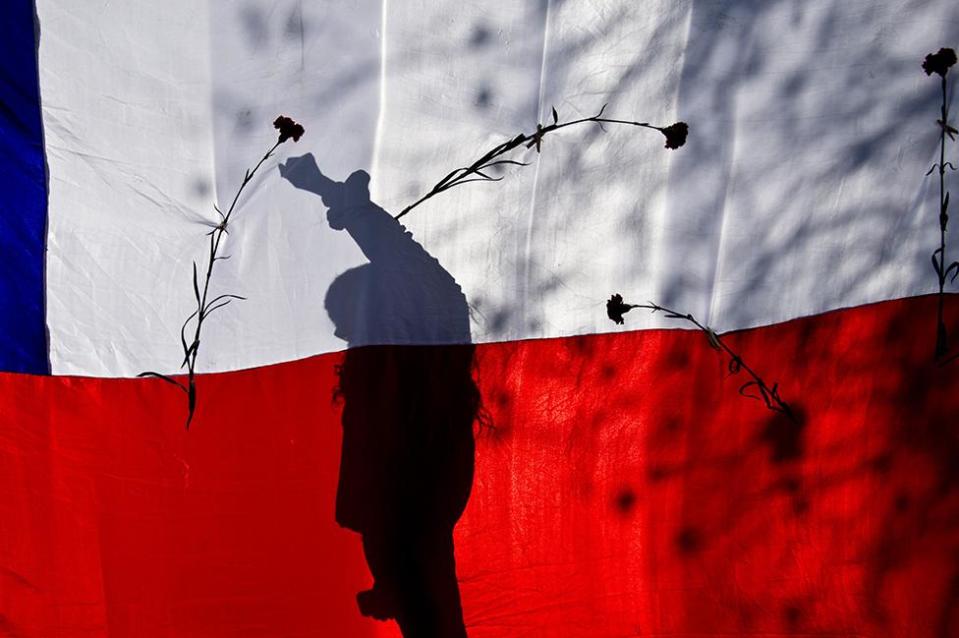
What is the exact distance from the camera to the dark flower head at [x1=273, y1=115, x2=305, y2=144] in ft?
4.79

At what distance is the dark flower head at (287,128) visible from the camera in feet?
4.79

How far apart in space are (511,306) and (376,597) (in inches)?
19.1

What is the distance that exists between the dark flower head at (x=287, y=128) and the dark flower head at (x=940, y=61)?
0.91 meters

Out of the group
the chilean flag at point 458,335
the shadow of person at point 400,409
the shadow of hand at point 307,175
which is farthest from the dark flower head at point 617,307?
the shadow of hand at point 307,175

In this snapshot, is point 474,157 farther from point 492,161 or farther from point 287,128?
point 287,128

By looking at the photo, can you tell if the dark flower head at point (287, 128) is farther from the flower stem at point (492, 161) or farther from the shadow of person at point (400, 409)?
the flower stem at point (492, 161)

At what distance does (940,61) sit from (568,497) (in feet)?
2.69

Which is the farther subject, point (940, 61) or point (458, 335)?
point (458, 335)

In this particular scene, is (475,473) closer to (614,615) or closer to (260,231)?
(614,615)

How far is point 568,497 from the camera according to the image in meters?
1.48

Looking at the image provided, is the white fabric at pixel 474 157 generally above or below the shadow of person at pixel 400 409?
above

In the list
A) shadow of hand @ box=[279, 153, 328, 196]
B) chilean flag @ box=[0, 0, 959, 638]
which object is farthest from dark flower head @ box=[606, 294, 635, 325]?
shadow of hand @ box=[279, 153, 328, 196]

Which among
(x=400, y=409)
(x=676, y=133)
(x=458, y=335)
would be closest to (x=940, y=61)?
(x=676, y=133)

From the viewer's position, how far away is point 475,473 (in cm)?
148
